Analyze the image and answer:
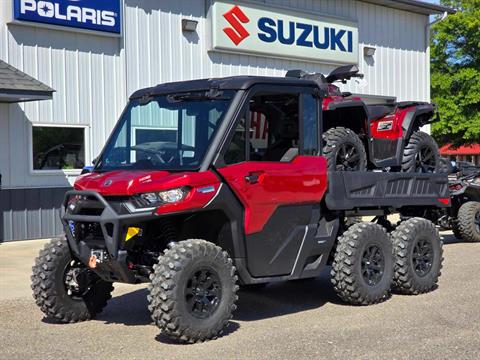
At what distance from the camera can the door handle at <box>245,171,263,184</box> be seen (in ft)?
21.3

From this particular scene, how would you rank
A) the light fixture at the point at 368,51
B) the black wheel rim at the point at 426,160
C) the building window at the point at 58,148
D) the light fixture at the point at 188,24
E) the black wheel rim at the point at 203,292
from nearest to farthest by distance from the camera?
1. the black wheel rim at the point at 203,292
2. the black wheel rim at the point at 426,160
3. the building window at the point at 58,148
4. the light fixture at the point at 188,24
5. the light fixture at the point at 368,51

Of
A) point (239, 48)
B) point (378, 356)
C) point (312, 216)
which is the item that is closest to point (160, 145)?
point (312, 216)

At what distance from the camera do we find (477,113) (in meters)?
37.1

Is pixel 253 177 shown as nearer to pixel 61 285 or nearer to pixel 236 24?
pixel 61 285

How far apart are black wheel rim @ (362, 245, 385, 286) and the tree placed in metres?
30.4

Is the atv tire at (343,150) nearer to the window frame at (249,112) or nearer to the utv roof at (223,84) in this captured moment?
the window frame at (249,112)

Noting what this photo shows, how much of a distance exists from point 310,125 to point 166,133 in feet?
4.89

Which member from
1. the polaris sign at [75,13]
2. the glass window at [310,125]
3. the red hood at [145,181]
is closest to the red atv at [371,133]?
the glass window at [310,125]

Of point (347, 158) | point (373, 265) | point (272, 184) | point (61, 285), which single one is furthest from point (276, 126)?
point (61, 285)

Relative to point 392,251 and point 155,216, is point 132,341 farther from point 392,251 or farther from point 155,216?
point 392,251

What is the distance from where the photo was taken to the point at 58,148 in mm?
13930

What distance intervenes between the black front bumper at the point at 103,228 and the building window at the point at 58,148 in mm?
7355

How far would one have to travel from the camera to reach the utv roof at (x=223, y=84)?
6.61m

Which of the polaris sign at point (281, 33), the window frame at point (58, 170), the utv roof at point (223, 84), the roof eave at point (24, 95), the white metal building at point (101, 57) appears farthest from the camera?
the polaris sign at point (281, 33)
